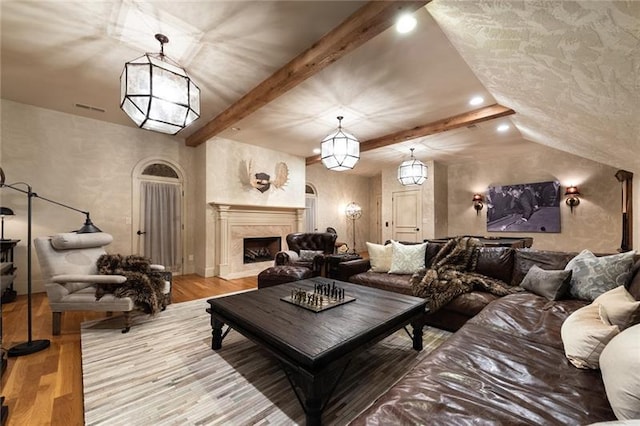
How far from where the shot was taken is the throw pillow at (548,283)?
231cm

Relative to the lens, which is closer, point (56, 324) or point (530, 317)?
point (530, 317)

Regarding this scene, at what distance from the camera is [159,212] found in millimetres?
5129

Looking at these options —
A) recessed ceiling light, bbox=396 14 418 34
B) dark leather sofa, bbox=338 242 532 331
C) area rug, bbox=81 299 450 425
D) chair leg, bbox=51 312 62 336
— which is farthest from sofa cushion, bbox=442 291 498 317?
chair leg, bbox=51 312 62 336

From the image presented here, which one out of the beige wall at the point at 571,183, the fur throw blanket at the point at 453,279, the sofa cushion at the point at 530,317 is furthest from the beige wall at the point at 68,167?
the beige wall at the point at 571,183

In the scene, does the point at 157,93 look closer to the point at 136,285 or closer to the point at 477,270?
the point at 136,285

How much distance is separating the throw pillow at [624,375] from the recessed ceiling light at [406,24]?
2.43 metres

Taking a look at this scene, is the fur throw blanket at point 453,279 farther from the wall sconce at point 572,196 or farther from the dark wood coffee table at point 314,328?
the wall sconce at point 572,196

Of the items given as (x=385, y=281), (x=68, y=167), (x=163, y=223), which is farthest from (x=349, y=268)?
(x=68, y=167)

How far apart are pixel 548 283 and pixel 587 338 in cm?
142

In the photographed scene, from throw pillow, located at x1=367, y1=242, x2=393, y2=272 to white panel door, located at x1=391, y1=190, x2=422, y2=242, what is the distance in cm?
412

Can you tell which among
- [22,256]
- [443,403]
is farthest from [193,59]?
[22,256]

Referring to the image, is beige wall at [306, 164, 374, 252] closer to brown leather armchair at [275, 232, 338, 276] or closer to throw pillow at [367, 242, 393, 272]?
brown leather armchair at [275, 232, 338, 276]

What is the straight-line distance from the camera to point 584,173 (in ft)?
18.4

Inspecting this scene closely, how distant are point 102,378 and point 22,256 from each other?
3.67 m
